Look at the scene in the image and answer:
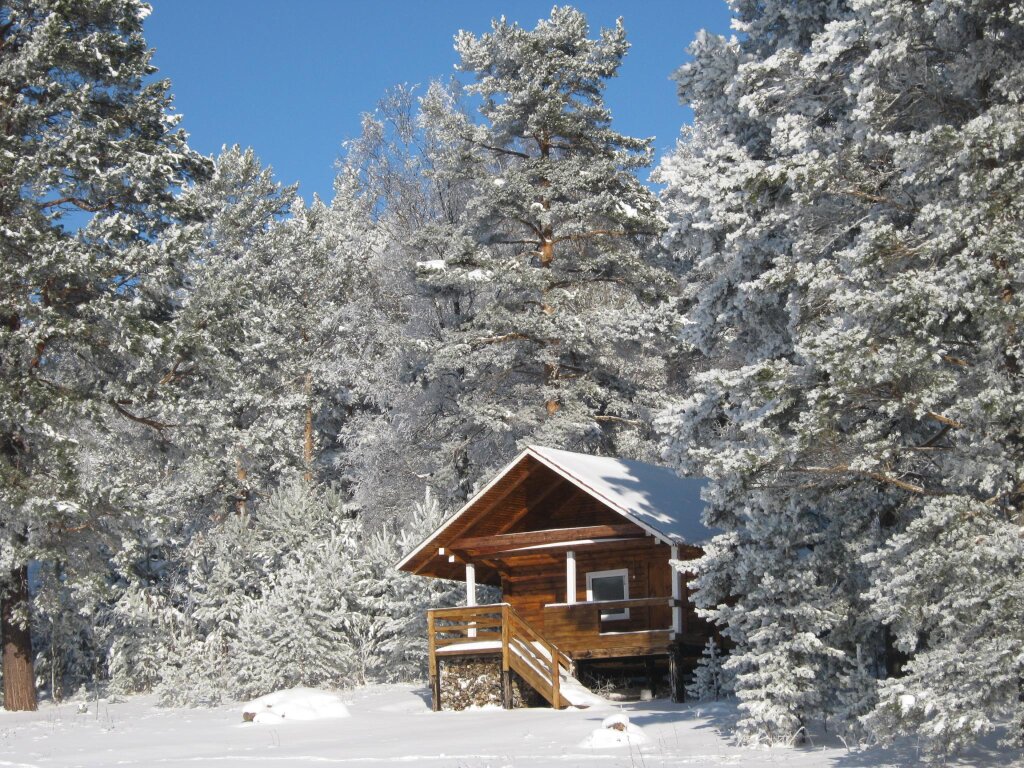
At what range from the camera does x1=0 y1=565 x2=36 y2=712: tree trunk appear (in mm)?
22938

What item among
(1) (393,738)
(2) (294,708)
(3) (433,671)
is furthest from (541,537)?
(1) (393,738)

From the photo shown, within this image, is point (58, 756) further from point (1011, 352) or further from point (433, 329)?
point (433, 329)

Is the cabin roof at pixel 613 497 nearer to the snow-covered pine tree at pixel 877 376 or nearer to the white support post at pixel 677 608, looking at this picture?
the white support post at pixel 677 608

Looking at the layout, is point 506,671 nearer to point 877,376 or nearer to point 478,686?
point 478,686

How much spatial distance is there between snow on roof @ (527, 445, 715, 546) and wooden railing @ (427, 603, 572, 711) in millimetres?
2775

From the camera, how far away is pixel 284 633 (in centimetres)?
2555

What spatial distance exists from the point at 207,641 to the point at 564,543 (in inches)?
421

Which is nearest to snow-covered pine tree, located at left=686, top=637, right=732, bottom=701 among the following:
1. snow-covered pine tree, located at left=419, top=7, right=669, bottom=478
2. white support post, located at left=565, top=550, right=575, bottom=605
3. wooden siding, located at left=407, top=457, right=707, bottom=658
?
wooden siding, located at left=407, top=457, right=707, bottom=658

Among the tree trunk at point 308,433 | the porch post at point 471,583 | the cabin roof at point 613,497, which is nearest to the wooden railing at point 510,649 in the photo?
the porch post at point 471,583

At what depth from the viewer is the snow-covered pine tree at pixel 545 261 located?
3052 centimetres

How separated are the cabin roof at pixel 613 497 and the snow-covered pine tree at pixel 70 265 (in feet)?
21.3

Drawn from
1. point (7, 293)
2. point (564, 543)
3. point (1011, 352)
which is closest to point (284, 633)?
point (564, 543)

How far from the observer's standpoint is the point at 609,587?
24125mm

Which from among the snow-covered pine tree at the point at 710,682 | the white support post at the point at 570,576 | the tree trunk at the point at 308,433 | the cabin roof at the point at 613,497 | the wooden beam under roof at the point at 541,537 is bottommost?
the snow-covered pine tree at the point at 710,682
